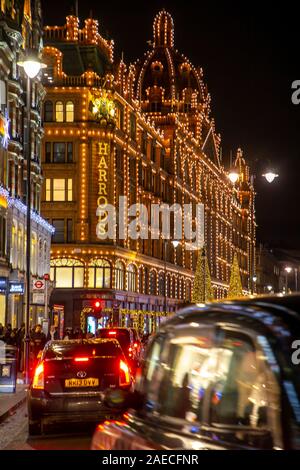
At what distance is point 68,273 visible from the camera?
7031 cm

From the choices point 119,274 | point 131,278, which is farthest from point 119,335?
point 131,278

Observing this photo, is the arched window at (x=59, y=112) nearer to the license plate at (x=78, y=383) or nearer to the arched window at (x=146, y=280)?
the arched window at (x=146, y=280)

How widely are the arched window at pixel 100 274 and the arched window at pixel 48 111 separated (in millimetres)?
11459

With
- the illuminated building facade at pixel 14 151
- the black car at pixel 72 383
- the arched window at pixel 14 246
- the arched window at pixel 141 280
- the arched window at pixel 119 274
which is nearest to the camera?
the black car at pixel 72 383

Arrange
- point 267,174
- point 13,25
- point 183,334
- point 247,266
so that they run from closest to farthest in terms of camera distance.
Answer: point 183,334, point 267,174, point 13,25, point 247,266

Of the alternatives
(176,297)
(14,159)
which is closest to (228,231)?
(176,297)

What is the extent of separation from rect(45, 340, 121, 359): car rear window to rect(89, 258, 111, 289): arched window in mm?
54812

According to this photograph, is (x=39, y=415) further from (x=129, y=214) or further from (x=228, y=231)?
(x=228, y=231)

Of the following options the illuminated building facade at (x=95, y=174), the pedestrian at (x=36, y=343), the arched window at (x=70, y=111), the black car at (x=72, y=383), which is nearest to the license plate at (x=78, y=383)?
the black car at (x=72, y=383)

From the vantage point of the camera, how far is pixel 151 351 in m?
5.45

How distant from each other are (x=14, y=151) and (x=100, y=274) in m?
24.3

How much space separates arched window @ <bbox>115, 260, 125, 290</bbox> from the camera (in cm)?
7250

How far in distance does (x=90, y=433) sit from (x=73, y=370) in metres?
1.07

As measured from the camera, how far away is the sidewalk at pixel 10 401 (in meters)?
17.7
